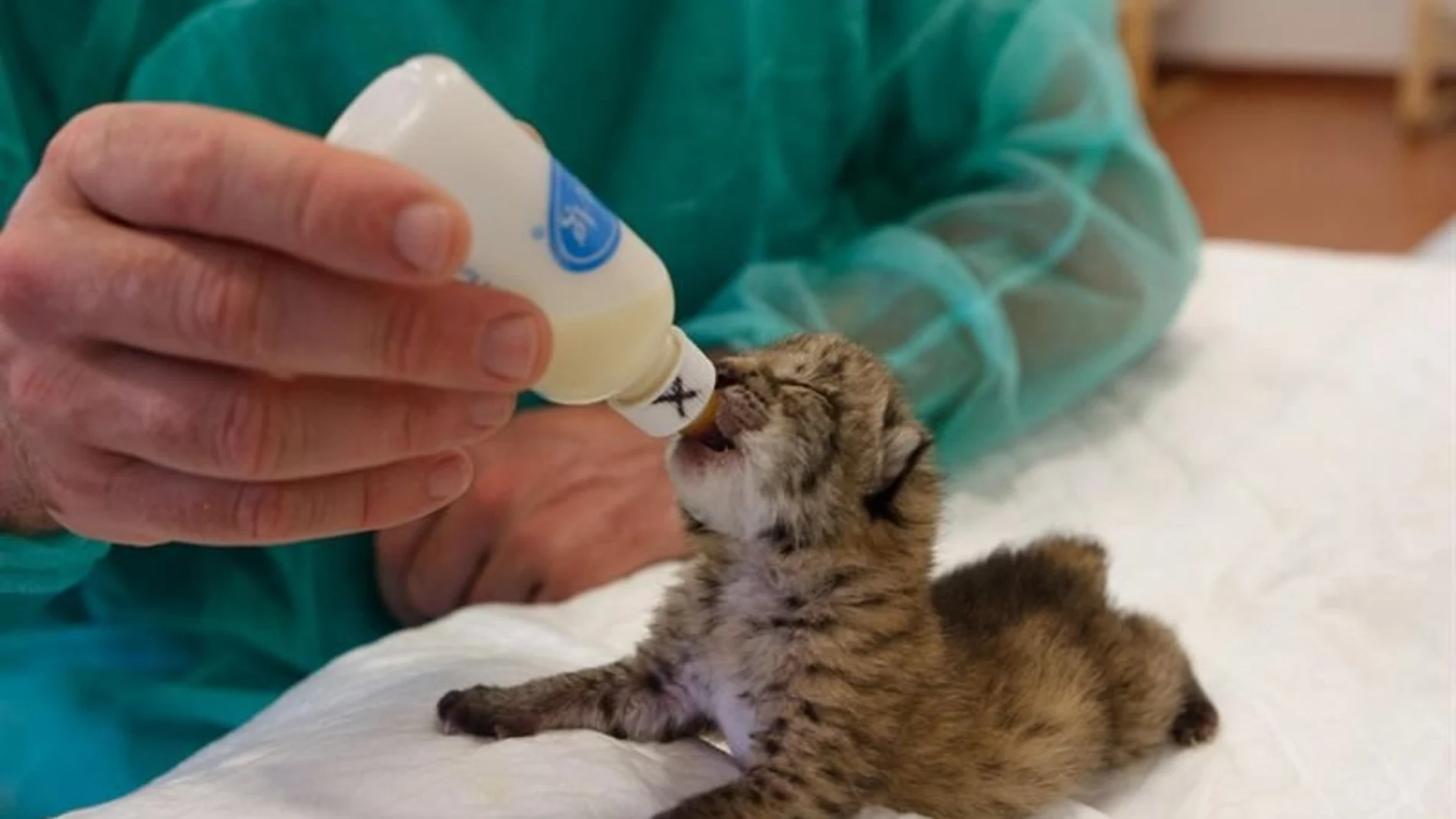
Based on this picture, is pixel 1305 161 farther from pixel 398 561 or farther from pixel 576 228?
pixel 576 228

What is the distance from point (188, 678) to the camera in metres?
1.07

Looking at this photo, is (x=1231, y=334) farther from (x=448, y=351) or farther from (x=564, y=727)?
(x=448, y=351)

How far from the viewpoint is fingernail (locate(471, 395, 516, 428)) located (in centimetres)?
59

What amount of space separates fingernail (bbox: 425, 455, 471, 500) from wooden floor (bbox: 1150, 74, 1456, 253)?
265 centimetres

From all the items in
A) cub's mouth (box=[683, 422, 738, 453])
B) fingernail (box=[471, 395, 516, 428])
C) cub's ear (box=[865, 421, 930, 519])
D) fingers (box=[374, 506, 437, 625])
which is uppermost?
fingernail (box=[471, 395, 516, 428])

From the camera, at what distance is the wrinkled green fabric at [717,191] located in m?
1.04

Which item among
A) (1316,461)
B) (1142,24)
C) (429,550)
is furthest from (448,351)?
(1142,24)

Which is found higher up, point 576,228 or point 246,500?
point 576,228

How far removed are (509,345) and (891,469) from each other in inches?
10.7

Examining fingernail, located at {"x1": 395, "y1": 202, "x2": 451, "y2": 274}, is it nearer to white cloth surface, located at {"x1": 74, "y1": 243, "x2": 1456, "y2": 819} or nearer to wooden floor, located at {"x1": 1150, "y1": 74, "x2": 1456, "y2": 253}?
white cloth surface, located at {"x1": 74, "y1": 243, "x2": 1456, "y2": 819}

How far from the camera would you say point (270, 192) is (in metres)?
0.52

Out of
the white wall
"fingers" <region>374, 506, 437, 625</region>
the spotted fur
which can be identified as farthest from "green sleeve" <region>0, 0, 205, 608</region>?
the white wall

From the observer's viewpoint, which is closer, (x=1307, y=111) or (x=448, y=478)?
(x=448, y=478)

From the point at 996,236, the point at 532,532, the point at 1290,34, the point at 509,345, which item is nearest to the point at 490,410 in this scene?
the point at 509,345
